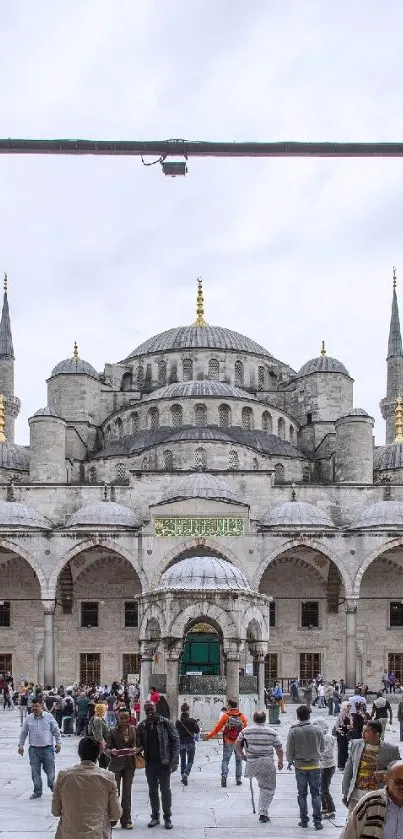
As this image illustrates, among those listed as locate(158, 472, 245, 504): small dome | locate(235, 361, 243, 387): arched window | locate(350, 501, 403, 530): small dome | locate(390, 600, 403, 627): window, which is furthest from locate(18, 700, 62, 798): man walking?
locate(235, 361, 243, 387): arched window

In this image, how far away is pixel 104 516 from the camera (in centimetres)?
3381

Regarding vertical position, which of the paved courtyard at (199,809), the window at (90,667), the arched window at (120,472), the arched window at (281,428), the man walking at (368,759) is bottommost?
the window at (90,667)

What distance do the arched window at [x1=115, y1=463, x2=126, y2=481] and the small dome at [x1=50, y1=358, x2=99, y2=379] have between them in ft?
20.0

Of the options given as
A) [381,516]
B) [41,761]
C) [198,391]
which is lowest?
[41,761]

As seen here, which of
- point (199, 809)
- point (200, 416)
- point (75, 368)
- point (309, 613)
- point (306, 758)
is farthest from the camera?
point (75, 368)

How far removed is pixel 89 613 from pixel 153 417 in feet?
26.9

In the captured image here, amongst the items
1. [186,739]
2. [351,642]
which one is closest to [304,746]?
[186,739]

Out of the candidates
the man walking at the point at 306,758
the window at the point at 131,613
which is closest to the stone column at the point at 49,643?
the window at the point at 131,613

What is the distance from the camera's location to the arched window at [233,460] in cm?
3772

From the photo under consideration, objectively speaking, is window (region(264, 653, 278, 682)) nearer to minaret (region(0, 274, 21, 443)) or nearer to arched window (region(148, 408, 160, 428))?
arched window (region(148, 408, 160, 428))

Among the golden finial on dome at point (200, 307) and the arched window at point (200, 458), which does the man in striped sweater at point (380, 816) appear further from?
the golden finial on dome at point (200, 307)

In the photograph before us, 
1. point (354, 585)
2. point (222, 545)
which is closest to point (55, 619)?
Result: point (222, 545)

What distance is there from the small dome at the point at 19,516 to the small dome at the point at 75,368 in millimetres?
10641

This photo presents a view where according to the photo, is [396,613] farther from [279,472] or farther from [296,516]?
[279,472]
